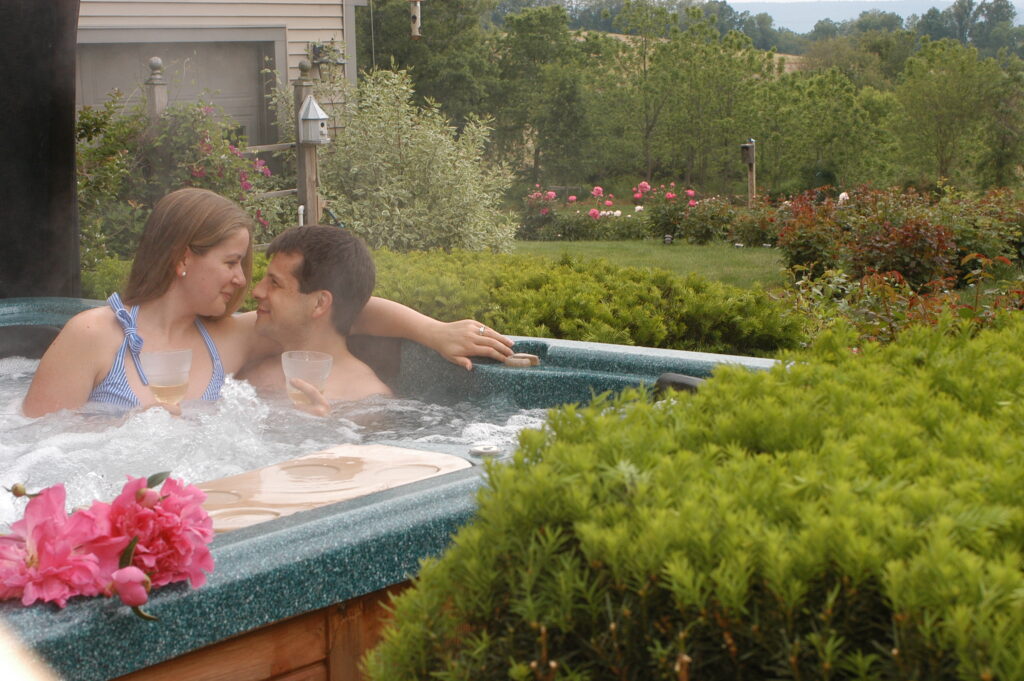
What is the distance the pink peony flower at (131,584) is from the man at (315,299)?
6.67 ft

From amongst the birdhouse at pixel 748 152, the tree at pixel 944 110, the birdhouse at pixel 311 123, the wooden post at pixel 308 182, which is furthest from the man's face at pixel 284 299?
the tree at pixel 944 110

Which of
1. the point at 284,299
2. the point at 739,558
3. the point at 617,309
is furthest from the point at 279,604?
the point at 617,309

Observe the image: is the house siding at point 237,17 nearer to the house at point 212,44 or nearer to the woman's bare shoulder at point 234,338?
the house at point 212,44

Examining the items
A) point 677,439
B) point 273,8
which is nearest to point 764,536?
point 677,439

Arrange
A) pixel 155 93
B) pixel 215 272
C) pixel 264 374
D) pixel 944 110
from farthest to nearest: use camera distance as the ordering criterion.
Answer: pixel 944 110 → pixel 155 93 → pixel 264 374 → pixel 215 272

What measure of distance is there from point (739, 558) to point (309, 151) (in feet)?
27.3

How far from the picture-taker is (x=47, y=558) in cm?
154

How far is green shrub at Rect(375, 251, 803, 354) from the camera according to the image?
14.2 ft

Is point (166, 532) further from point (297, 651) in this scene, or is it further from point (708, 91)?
point (708, 91)

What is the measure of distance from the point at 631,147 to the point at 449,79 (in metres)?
4.43

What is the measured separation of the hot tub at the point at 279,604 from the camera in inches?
62.0

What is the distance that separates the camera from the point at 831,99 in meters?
20.3

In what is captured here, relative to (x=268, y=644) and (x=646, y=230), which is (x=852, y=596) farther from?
(x=646, y=230)

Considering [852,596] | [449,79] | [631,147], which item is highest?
[449,79]
